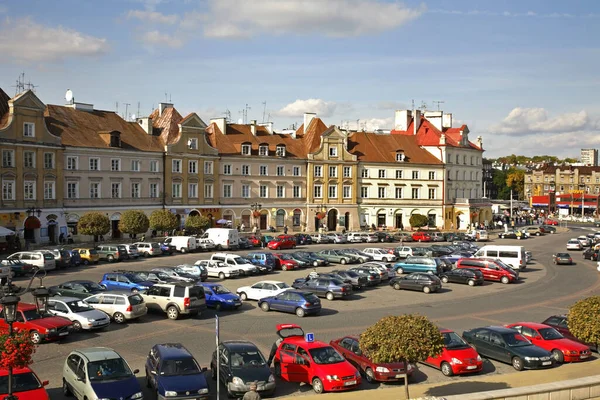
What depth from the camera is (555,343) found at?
2484 cm

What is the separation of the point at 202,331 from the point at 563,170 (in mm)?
172851

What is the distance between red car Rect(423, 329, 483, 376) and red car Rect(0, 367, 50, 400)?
1292 centimetres

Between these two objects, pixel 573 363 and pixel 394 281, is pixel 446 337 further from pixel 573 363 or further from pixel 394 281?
pixel 394 281

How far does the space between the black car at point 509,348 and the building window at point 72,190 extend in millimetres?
50446

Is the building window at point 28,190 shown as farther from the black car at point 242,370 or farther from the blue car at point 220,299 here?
the black car at point 242,370

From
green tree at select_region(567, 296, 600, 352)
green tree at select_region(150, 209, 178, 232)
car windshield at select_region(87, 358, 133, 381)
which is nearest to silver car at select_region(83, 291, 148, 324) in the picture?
car windshield at select_region(87, 358, 133, 381)

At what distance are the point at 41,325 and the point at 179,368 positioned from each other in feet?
31.6

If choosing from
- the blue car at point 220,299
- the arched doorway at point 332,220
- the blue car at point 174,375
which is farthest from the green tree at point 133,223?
the blue car at point 174,375

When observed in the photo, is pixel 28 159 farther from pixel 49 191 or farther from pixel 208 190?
pixel 208 190

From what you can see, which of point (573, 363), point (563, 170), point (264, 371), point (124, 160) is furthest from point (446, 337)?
point (563, 170)

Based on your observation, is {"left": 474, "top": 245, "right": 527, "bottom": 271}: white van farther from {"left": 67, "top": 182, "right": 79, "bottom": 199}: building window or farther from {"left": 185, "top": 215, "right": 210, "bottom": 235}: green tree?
{"left": 67, "top": 182, "right": 79, "bottom": 199}: building window

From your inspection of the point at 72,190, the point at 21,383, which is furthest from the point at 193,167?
the point at 21,383

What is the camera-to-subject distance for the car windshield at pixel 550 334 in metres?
25.2

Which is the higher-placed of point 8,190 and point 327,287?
point 8,190
